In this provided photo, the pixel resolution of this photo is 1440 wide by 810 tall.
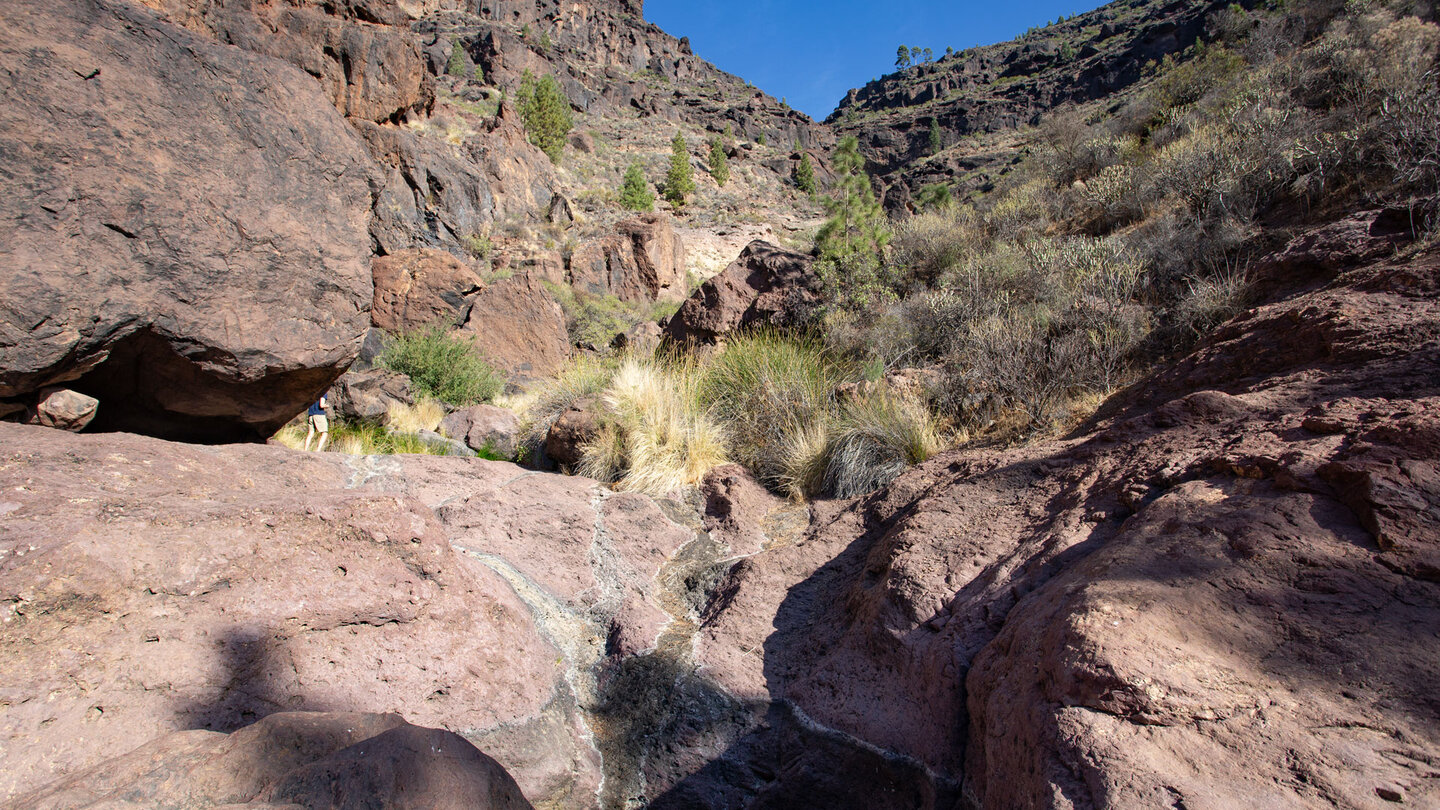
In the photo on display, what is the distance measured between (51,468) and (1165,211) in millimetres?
8976

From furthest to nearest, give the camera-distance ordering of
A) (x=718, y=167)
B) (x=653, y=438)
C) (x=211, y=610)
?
(x=718, y=167) → (x=653, y=438) → (x=211, y=610)

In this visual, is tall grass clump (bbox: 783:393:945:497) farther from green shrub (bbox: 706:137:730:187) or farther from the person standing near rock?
green shrub (bbox: 706:137:730:187)

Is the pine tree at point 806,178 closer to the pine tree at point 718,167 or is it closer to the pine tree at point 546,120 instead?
the pine tree at point 718,167

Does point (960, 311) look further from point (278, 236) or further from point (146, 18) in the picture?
point (146, 18)

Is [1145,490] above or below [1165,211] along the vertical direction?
below

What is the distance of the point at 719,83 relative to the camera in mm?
84812

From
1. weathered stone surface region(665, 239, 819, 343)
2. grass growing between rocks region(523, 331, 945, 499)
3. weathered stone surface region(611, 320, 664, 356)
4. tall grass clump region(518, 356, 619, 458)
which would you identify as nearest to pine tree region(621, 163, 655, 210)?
weathered stone surface region(611, 320, 664, 356)

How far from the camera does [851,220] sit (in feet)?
30.3

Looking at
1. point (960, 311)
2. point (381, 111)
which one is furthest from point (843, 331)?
point (381, 111)

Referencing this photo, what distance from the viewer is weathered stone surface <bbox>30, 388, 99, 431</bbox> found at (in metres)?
2.59

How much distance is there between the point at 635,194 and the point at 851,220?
76.1ft

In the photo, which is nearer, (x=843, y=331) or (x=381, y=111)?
(x=843, y=331)

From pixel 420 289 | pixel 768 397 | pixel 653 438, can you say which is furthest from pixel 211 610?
pixel 420 289

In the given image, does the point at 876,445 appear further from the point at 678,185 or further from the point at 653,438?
the point at 678,185
